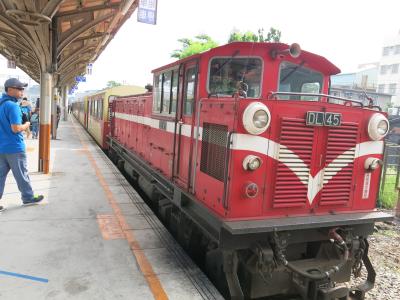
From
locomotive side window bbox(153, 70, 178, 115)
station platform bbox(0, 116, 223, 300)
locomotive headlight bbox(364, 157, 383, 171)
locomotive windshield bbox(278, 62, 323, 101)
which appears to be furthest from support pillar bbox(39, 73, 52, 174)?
locomotive headlight bbox(364, 157, 383, 171)

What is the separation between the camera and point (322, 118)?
4.11m

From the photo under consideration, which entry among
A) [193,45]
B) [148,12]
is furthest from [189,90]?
[193,45]

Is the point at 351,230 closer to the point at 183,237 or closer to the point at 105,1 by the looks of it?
the point at 183,237

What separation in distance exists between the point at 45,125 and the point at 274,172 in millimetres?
7535

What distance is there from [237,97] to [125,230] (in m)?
2.96

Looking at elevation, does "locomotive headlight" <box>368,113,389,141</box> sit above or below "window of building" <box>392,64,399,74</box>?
below

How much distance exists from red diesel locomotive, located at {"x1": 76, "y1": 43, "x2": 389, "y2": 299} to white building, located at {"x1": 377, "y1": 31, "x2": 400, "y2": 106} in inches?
2561

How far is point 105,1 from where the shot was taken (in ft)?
33.8

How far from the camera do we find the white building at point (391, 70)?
6229 cm

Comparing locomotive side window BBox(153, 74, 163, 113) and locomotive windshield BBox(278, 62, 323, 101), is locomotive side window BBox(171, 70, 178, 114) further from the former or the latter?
locomotive windshield BBox(278, 62, 323, 101)

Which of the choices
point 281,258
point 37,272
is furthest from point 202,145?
point 37,272

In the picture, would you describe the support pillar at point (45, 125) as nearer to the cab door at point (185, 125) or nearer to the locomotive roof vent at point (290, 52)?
the cab door at point (185, 125)

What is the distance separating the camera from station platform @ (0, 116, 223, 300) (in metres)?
3.79

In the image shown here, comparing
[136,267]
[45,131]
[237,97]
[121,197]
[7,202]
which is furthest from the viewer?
[45,131]
